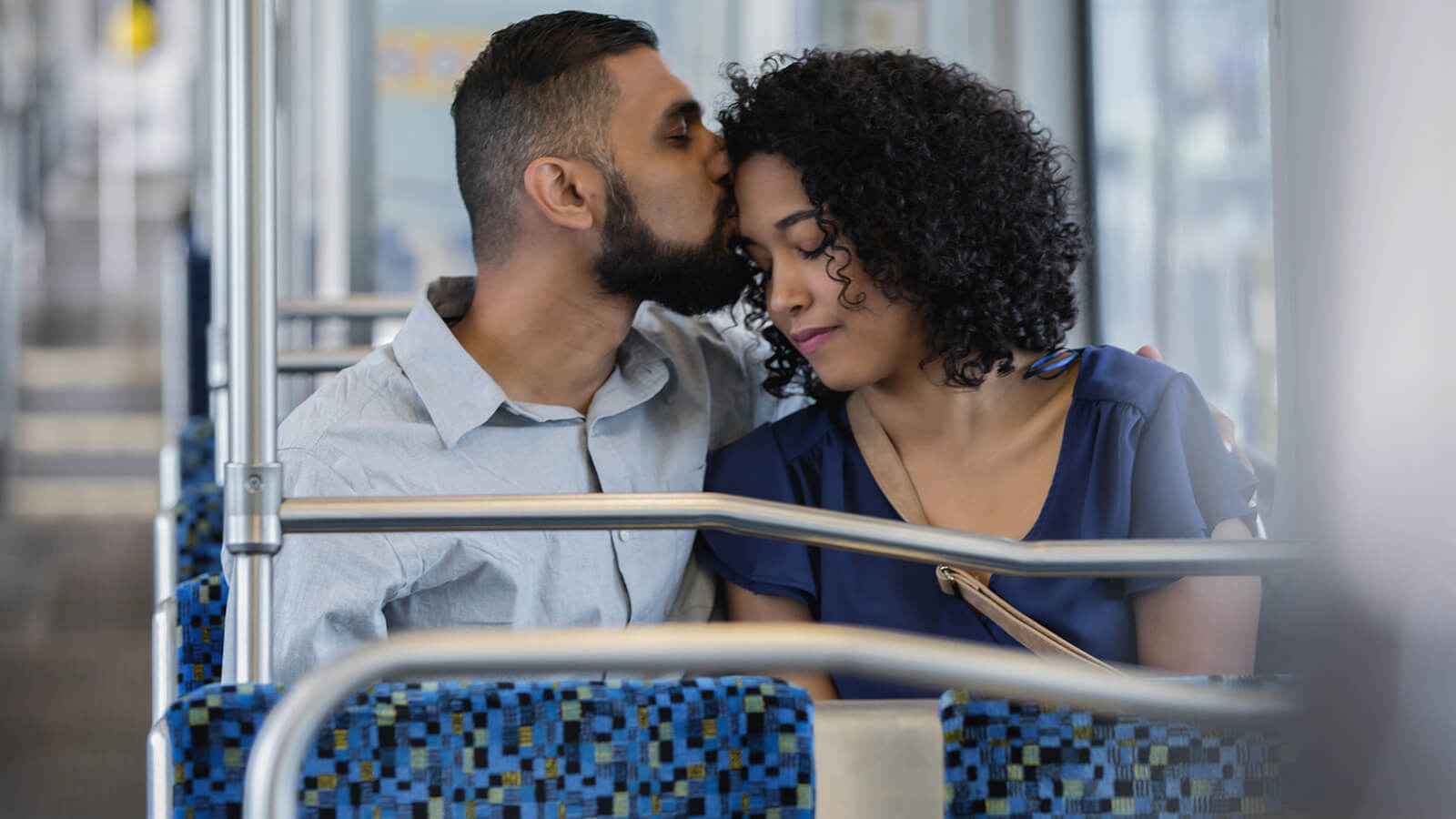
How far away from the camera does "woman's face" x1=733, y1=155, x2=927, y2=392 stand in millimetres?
1266

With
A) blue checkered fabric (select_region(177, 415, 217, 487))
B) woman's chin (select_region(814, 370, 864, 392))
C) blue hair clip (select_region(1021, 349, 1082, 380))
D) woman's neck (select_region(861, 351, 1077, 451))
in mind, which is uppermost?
blue hair clip (select_region(1021, 349, 1082, 380))

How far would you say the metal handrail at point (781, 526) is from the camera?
75 centimetres

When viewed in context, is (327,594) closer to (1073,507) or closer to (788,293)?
(788,293)

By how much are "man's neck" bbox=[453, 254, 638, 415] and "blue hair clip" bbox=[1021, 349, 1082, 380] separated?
0.43m

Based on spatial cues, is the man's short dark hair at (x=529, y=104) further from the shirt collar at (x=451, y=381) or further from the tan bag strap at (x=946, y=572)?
the tan bag strap at (x=946, y=572)

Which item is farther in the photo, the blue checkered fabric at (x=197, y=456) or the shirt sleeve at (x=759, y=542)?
the blue checkered fabric at (x=197, y=456)

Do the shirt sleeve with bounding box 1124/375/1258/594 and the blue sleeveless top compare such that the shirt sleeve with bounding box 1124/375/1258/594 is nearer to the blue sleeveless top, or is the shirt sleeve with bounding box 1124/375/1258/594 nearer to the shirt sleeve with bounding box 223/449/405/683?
the blue sleeveless top

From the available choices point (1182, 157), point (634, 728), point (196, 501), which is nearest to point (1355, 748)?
point (634, 728)

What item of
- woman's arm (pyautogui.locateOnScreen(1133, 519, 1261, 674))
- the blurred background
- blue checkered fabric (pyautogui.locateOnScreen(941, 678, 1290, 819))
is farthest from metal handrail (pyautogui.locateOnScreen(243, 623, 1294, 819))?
woman's arm (pyautogui.locateOnScreen(1133, 519, 1261, 674))

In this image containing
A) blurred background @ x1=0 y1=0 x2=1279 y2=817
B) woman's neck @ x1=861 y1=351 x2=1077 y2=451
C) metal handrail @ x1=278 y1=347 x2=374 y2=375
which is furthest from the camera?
blurred background @ x1=0 y1=0 x2=1279 y2=817

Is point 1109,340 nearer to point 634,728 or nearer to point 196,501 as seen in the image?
point 196,501

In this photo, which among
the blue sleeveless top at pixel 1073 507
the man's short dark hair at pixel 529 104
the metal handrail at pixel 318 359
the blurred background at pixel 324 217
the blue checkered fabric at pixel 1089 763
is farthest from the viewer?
the blurred background at pixel 324 217

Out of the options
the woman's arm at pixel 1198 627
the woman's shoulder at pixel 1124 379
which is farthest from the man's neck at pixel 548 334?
the woman's arm at pixel 1198 627

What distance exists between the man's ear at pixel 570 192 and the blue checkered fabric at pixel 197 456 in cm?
78
